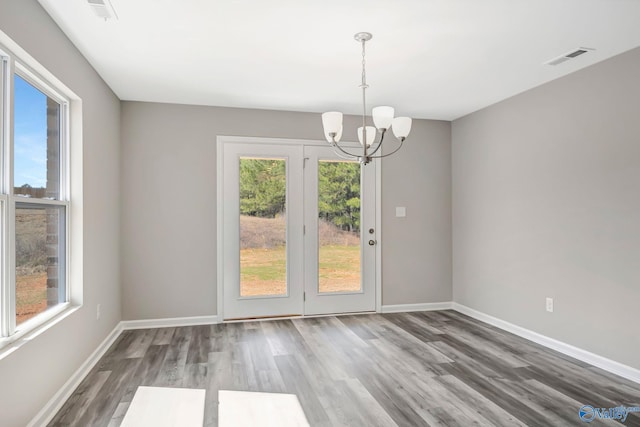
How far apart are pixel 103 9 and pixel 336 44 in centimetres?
152

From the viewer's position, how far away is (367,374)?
3176 mm

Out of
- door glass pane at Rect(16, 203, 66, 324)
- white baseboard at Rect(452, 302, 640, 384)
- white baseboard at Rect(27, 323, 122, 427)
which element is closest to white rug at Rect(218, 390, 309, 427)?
white baseboard at Rect(27, 323, 122, 427)

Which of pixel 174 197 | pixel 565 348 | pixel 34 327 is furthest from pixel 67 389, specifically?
pixel 565 348

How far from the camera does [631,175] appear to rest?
3.07 meters

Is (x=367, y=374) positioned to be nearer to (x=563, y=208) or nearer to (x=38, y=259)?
(x=563, y=208)

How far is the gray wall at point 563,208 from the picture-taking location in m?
3.12

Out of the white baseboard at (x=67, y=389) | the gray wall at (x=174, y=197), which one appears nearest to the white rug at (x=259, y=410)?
the white baseboard at (x=67, y=389)

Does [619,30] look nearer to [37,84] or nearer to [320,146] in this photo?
[320,146]

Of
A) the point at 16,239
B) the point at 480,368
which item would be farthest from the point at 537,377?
the point at 16,239

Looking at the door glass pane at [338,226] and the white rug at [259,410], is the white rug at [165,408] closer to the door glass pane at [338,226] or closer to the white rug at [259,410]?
the white rug at [259,410]

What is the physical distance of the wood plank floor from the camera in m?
2.55

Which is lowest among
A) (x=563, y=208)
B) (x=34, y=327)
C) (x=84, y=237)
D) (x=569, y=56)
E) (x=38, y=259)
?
(x=34, y=327)

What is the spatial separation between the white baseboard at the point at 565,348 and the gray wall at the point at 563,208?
5 centimetres

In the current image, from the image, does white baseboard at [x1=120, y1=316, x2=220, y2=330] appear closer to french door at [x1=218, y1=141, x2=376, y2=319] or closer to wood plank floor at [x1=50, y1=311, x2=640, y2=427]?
wood plank floor at [x1=50, y1=311, x2=640, y2=427]
